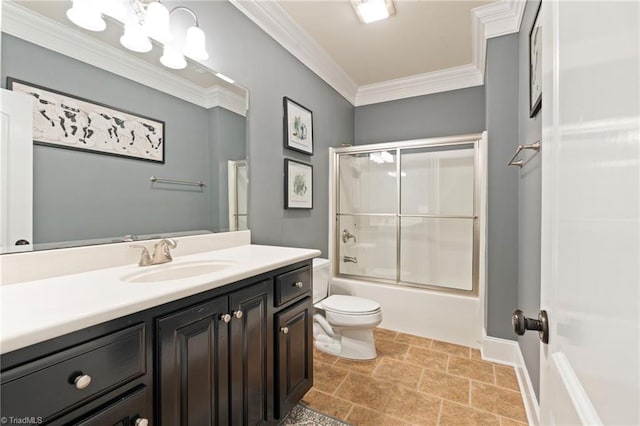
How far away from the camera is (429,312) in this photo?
8.45 ft

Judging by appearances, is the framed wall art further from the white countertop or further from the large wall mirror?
the white countertop

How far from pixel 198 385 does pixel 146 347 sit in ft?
0.84

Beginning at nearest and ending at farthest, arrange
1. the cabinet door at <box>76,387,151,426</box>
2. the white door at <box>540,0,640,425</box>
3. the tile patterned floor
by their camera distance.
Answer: the white door at <box>540,0,640,425</box> < the cabinet door at <box>76,387,151,426</box> < the tile patterned floor

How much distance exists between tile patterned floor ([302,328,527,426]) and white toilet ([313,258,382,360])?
0.08m

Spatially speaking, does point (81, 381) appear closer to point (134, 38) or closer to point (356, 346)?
point (134, 38)

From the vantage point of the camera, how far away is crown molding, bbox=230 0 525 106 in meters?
2.02

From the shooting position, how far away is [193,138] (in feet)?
5.25

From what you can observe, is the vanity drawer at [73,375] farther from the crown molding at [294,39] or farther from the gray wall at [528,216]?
the crown molding at [294,39]

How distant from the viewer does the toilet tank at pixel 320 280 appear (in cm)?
236

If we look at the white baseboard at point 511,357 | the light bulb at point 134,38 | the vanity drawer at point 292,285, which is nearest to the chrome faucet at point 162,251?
the vanity drawer at point 292,285

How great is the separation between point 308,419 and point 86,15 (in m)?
2.15

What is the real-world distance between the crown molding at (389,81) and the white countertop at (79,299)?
1.77m

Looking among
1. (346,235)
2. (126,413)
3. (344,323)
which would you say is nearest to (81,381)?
(126,413)

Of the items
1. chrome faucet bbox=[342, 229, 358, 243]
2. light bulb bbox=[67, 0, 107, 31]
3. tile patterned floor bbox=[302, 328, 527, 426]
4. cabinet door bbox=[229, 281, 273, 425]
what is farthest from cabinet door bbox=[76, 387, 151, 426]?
chrome faucet bbox=[342, 229, 358, 243]
